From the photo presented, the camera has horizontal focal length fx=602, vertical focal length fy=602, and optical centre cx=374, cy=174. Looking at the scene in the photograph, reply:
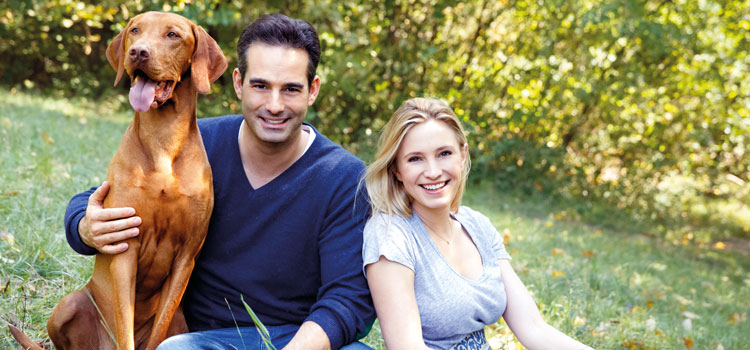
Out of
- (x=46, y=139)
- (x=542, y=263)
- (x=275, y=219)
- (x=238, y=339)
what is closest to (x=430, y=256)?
(x=275, y=219)

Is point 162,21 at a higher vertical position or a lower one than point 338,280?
higher

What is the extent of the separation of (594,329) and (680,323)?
3.56 feet

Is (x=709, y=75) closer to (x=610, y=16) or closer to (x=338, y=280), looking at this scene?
(x=610, y=16)

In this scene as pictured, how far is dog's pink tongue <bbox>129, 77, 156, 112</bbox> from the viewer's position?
196 cm

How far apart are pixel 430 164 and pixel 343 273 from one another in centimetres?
55

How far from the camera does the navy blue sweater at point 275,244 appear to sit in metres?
2.45

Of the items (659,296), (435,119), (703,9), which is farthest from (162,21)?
(703,9)

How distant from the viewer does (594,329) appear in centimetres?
375

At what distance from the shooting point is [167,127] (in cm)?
209

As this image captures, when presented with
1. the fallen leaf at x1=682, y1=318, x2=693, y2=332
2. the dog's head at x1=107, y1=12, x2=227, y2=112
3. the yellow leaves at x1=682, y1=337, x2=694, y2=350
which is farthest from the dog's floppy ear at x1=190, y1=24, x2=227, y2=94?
the fallen leaf at x1=682, y1=318, x2=693, y2=332

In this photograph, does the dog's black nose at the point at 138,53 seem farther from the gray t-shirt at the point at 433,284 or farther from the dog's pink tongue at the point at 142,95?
the gray t-shirt at the point at 433,284

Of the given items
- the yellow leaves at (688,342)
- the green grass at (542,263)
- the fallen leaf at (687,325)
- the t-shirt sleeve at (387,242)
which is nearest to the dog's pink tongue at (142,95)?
the t-shirt sleeve at (387,242)

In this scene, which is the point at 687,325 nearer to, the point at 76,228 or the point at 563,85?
the point at 76,228

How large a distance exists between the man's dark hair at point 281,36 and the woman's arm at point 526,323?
122 centimetres
